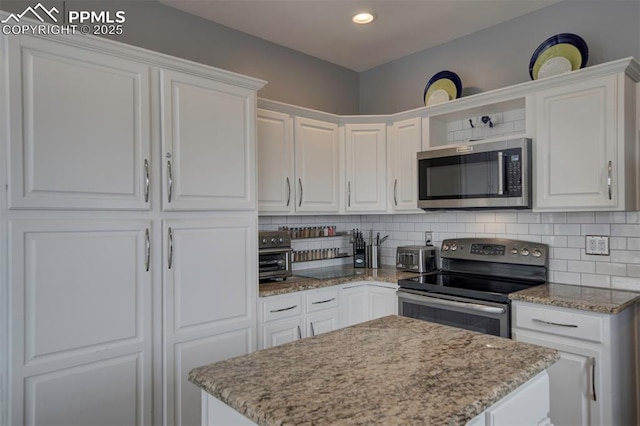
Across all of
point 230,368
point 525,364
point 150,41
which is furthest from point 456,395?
point 150,41

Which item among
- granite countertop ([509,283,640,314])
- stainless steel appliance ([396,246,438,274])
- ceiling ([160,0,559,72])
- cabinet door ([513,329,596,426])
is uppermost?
ceiling ([160,0,559,72])

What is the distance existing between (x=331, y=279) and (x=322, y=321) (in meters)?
0.32

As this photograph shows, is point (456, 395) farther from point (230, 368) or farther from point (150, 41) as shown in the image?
point (150, 41)

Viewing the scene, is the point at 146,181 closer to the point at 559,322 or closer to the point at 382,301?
the point at 382,301

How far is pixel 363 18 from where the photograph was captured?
292 centimetres

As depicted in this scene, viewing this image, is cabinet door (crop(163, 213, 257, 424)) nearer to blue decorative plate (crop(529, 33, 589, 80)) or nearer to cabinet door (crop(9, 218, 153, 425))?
cabinet door (crop(9, 218, 153, 425))

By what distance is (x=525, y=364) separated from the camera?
1.21m

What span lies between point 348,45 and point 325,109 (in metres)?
0.61

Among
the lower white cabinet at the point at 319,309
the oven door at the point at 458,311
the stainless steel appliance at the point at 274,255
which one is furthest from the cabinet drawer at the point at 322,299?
the oven door at the point at 458,311

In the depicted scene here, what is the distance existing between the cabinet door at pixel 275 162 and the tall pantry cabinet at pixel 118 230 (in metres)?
0.40

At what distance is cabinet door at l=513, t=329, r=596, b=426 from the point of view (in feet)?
6.81

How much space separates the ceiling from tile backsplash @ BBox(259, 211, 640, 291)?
4.81 feet

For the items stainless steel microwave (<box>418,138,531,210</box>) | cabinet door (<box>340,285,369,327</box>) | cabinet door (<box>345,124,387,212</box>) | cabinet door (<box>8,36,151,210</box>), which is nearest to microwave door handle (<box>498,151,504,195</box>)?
stainless steel microwave (<box>418,138,531,210</box>)

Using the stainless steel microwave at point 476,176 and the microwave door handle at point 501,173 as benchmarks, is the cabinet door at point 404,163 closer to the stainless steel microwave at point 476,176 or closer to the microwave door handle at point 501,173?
the stainless steel microwave at point 476,176
